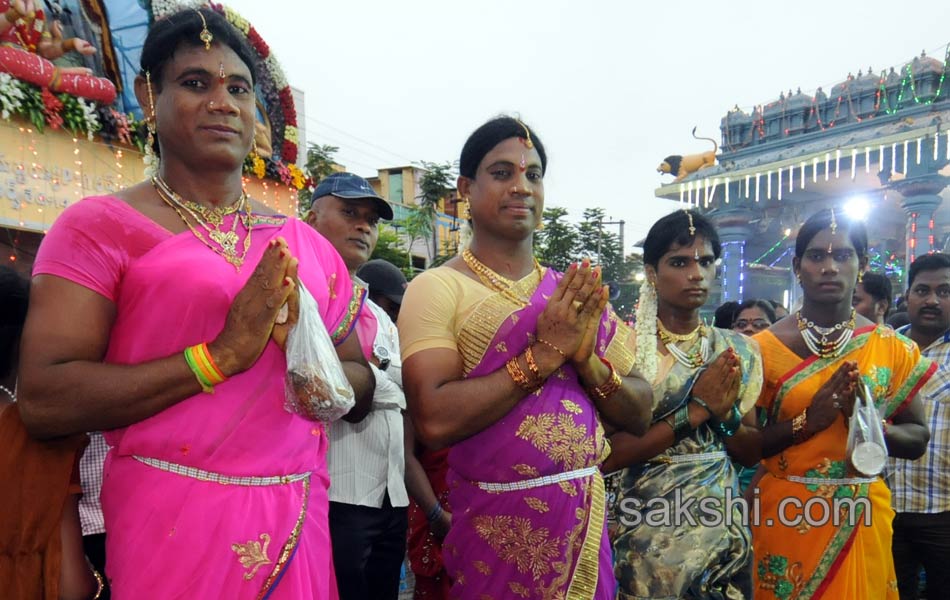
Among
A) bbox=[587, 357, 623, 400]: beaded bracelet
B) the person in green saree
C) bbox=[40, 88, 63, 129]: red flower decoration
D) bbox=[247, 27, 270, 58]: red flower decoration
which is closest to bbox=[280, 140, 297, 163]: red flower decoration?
bbox=[247, 27, 270, 58]: red flower decoration

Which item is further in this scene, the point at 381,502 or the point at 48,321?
the point at 381,502

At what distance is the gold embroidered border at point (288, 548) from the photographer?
1504 mm

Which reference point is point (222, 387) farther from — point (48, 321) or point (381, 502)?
point (381, 502)

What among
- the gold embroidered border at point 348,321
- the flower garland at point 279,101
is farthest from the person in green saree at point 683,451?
the flower garland at point 279,101

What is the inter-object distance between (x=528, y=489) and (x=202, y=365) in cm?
104

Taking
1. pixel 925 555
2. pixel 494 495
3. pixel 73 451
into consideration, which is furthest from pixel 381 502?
pixel 925 555

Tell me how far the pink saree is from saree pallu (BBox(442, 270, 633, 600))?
2.17 ft

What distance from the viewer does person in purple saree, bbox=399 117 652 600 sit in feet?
6.38

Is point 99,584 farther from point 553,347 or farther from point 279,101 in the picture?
point 279,101

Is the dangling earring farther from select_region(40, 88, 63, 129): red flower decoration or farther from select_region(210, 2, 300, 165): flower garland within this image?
select_region(40, 88, 63, 129): red flower decoration

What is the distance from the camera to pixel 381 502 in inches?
116

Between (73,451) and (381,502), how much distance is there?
1450mm
